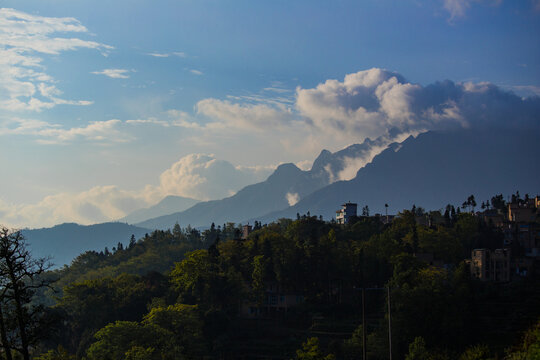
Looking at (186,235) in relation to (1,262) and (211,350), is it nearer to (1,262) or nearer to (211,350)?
(211,350)

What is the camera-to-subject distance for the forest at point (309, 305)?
60750mm

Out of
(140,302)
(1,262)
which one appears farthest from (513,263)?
(1,262)

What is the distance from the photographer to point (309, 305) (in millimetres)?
79250

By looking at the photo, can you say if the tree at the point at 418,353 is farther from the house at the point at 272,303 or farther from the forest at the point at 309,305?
the house at the point at 272,303

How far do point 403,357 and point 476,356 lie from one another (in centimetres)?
1335

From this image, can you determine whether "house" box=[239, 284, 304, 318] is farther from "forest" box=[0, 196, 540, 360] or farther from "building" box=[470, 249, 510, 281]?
"building" box=[470, 249, 510, 281]

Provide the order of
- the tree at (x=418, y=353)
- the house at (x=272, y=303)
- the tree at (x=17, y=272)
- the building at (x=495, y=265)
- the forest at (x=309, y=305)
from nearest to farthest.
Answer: the tree at (x=17, y=272)
the tree at (x=418, y=353)
the forest at (x=309, y=305)
the house at (x=272, y=303)
the building at (x=495, y=265)

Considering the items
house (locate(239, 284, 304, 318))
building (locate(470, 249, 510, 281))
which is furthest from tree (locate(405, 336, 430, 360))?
building (locate(470, 249, 510, 281))

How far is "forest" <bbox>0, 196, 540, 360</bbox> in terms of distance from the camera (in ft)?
199

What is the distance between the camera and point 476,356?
48031 millimetres

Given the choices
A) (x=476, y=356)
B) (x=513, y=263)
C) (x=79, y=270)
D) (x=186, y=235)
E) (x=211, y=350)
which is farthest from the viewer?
(x=186, y=235)

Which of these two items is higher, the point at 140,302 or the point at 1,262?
the point at 1,262

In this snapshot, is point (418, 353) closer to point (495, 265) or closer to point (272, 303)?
point (272, 303)

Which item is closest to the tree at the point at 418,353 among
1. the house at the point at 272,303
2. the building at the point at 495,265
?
the house at the point at 272,303
